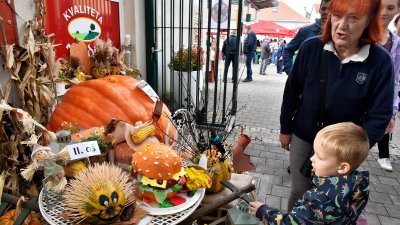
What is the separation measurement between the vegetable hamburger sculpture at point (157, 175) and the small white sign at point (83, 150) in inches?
8.4

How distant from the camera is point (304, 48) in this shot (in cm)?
181

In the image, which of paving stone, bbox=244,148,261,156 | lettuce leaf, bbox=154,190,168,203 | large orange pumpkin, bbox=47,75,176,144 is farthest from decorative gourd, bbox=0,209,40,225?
paving stone, bbox=244,148,261,156

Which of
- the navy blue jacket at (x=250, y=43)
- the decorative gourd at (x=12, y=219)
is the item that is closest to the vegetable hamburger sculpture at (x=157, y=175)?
the decorative gourd at (x=12, y=219)

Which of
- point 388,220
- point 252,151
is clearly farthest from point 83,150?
point 252,151

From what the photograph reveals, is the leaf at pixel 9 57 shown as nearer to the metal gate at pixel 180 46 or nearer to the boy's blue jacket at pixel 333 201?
the boy's blue jacket at pixel 333 201

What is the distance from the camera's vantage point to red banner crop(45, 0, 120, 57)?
8.64ft

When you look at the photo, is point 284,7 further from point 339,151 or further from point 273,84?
point 339,151

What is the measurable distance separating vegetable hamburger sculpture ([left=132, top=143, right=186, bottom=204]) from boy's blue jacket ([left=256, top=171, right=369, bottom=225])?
0.52m

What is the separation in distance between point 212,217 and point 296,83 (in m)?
0.95

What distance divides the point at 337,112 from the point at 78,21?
7.92 feet

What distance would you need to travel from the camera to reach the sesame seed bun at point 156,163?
135 cm

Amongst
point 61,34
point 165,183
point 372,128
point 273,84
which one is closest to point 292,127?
point 372,128

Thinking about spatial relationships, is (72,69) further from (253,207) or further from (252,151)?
(252,151)

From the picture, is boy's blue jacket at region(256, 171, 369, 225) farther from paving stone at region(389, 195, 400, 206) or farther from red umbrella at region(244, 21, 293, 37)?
red umbrella at region(244, 21, 293, 37)
